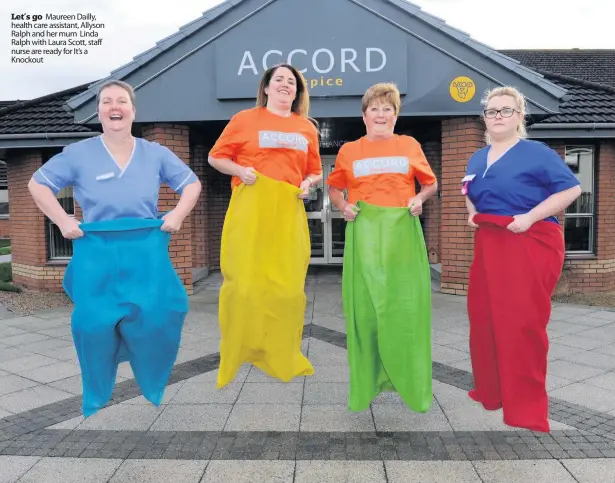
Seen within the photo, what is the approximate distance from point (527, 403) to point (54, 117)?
860 cm

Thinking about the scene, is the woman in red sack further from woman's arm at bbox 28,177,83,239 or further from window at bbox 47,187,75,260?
window at bbox 47,187,75,260

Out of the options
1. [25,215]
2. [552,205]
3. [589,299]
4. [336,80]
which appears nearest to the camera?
[552,205]

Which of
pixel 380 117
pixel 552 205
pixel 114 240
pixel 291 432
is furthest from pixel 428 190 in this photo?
pixel 114 240

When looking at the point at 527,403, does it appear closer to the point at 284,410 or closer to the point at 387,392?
the point at 387,392

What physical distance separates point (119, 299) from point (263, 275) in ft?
2.97

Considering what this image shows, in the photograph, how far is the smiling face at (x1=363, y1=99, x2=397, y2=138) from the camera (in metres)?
3.34

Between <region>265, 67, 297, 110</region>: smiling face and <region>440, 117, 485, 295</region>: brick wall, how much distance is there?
4.82 metres

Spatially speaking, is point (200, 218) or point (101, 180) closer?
point (101, 180)

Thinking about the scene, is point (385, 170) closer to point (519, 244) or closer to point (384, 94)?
point (384, 94)

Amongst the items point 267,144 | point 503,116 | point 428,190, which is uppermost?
point 503,116

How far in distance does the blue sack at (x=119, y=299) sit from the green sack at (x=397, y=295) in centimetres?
117

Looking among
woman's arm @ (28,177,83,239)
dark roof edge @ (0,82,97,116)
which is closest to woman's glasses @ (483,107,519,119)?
woman's arm @ (28,177,83,239)

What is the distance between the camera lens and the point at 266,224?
3.44 m

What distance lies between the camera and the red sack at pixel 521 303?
3012 mm
